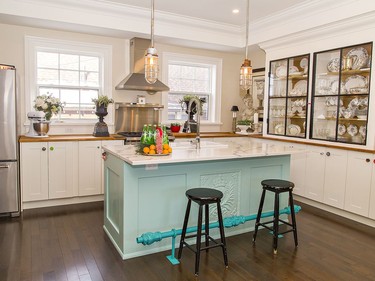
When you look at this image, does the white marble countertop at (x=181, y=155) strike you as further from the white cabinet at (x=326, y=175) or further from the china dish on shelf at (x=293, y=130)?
the china dish on shelf at (x=293, y=130)

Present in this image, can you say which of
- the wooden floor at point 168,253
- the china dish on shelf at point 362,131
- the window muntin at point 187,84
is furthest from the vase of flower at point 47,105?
the china dish on shelf at point 362,131

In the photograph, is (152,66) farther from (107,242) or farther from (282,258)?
(282,258)

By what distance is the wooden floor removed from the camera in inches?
100

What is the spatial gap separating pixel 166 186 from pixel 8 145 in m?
2.17

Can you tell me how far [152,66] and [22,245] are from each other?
214 cm

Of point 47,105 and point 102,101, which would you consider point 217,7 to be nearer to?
point 102,101

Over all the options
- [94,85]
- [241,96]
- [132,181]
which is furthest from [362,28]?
[94,85]

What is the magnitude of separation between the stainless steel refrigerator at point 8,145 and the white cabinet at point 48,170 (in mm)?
194

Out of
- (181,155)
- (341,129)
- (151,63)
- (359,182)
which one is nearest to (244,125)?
(341,129)

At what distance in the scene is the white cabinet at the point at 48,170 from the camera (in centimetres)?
402

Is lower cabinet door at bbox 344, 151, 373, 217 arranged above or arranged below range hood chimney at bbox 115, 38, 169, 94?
below

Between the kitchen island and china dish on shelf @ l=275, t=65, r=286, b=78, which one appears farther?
china dish on shelf @ l=275, t=65, r=286, b=78

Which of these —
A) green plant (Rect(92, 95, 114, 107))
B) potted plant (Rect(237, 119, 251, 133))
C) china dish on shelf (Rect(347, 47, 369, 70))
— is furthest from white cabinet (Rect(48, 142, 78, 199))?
china dish on shelf (Rect(347, 47, 369, 70))

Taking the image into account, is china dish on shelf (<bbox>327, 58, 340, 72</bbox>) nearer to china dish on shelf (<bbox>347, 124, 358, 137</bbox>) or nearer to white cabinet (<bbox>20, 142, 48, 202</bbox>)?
china dish on shelf (<bbox>347, 124, 358, 137</bbox>)
